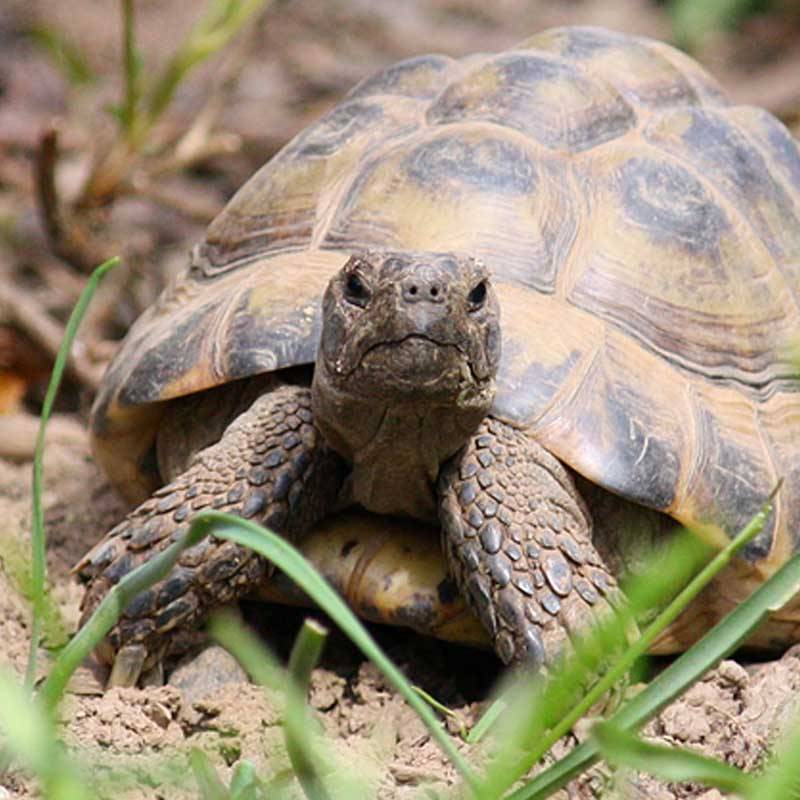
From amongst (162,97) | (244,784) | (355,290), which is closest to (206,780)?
(244,784)

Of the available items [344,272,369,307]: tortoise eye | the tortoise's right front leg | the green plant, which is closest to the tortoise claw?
the tortoise's right front leg

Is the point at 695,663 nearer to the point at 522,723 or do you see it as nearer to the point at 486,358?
the point at 522,723

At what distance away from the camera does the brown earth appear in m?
2.67

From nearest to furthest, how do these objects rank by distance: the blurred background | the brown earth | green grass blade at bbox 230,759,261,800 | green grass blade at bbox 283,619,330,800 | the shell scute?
green grass blade at bbox 283,619,330,800, green grass blade at bbox 230,759,261,800, the brown earth, the shell scute, the blurred background

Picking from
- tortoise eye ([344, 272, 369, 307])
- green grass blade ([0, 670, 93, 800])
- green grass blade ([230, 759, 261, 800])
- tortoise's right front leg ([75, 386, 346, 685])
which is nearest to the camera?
green grass blade ([0, 670, 93, 800])

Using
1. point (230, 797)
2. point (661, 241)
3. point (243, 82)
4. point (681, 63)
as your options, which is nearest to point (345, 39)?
point (243, 82)

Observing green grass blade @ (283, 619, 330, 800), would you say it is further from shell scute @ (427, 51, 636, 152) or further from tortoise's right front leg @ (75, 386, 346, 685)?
shell scute @ (427, 51, 636, 152)

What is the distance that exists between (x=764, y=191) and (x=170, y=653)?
1.77m

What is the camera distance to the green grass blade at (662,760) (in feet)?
5.67

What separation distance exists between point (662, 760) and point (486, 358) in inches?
46.3

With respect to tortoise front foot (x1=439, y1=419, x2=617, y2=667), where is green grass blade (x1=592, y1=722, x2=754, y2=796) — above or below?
above

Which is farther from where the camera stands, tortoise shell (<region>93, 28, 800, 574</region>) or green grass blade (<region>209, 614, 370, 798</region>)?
tortoise shell (<region>93, 28, 800, 574</region>)

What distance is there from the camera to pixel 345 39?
29.2 feet

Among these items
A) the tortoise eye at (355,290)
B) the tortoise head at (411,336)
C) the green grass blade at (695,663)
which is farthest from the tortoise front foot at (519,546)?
the green grass blade at (695,663)
